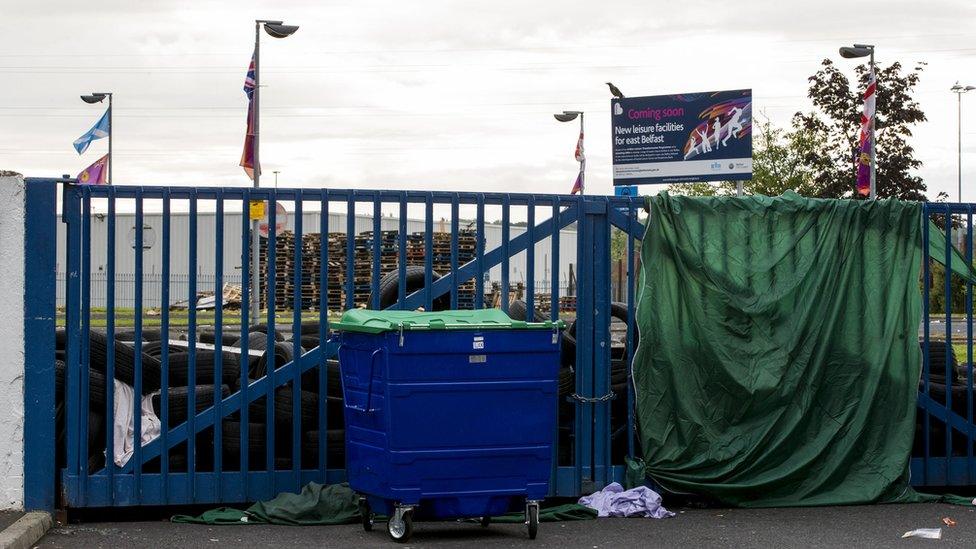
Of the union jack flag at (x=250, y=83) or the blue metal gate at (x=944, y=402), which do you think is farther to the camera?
the union jack flag at (x=250, y=83)

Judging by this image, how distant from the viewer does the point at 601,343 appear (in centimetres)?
885

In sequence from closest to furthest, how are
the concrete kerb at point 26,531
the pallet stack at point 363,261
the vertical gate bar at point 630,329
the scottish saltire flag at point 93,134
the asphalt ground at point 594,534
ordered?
the concrete kerb at point 26,531
the asphalt ground at point 594,534
the vertical gate bar at point 630,329
the pallet stack at point 363,261
the scottish saltire flag at point 93,134

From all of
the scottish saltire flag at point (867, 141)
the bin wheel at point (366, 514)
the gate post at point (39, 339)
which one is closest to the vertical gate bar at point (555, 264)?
the bin wheel at point (366, 514)

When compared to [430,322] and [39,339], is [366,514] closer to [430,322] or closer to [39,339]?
[430,322]

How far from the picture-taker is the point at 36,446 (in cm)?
805

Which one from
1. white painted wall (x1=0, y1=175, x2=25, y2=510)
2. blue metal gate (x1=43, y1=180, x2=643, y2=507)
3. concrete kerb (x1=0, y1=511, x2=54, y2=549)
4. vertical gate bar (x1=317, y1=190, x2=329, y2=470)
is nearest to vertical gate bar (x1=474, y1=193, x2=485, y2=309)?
blue metal gate (x1=43, y1=180, x2=643, y2=507)

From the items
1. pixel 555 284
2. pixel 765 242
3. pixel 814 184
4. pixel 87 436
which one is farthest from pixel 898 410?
pixel 814 184

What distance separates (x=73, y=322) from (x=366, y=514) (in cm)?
220

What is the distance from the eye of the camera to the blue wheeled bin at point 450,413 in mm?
7324

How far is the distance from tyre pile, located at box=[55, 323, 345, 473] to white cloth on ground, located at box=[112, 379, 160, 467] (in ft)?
0.21

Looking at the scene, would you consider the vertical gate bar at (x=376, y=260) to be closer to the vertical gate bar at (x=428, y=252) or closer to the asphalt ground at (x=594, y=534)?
the vertical gate bar at (x=428, y=252)

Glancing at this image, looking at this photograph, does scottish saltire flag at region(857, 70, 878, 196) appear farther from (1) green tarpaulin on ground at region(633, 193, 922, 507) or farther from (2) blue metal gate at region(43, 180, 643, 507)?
(2) blue metal gate at region(43, 180, 643, 507)

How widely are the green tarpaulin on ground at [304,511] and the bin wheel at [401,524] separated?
2.34 feet

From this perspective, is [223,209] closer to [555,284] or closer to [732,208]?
[555,284]
